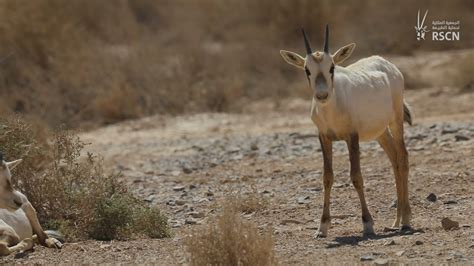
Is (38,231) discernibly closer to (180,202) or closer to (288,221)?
(288,221)

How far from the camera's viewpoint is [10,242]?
11.2 meters

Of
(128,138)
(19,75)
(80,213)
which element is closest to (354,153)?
(80,213)

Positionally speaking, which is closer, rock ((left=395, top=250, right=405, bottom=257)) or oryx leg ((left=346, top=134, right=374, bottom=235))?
rock ((left=395, top=250, right=405, bottom=257))

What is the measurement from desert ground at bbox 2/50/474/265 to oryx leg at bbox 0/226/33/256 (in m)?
0.12

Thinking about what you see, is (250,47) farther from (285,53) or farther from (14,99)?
(285,53)

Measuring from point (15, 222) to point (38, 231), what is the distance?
0.85 feet

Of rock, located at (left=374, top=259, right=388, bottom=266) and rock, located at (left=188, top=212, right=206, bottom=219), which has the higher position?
rock, located at (left=374, top=259, right=388, bottom=266)

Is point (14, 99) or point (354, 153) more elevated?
point (354, 153)

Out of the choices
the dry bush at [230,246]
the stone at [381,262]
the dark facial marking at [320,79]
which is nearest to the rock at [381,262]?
the stone at [381,262]

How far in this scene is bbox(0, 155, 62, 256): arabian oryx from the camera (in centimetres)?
1105

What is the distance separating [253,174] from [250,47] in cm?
1290

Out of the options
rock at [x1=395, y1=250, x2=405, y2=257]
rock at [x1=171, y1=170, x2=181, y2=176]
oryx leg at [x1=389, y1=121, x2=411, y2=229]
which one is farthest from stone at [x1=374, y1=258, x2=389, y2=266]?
rock at [x1=171, y1=170, x2=181, y2=176]

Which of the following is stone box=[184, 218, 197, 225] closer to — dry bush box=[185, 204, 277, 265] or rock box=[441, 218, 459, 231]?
rock box=[441, 218, 459, 231]

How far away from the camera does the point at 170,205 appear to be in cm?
1491
